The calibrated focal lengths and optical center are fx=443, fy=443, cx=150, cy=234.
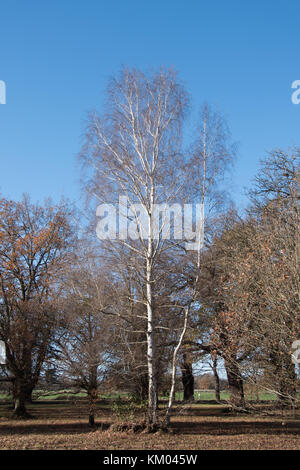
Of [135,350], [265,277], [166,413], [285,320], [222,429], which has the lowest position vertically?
[222,429]

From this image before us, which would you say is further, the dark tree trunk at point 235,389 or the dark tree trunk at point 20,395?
the dark tree trunk at point 20,395

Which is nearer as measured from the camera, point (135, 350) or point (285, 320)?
point (285, 320)

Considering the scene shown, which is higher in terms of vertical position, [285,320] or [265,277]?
[265,277]

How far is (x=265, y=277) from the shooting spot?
11227 mm

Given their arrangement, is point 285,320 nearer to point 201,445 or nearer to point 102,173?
point 201,445

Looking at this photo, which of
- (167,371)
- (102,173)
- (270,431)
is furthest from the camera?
(167,371)

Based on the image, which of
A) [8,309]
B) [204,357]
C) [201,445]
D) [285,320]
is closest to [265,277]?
[285,320]

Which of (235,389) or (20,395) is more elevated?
(235,389)

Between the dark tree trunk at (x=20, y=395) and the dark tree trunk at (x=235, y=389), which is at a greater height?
the dark tree trunk at (x=235, y=389)

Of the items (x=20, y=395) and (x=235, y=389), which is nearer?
(x=235, y=389)

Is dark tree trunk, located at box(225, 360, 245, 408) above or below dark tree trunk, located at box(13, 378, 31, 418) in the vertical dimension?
above

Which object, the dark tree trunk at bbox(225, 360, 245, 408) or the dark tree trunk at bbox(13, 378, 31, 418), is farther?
the dark tree trunk at bbox(13, 378, 31, 418)

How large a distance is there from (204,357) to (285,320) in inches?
368

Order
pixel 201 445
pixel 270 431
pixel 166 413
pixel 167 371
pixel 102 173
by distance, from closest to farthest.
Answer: pixel 201 445
pixel 166 413
pixel 102 173
pixel 270 431
pixel 167 371
